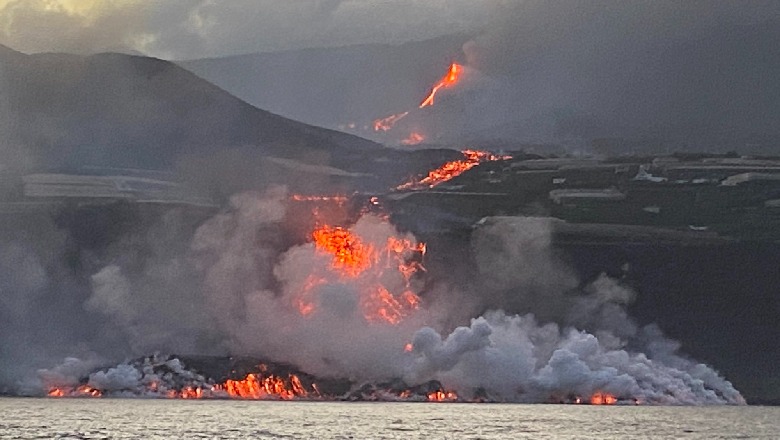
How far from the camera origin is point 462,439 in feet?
646

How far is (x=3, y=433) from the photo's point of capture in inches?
7643

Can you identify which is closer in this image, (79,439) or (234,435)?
(79,439)

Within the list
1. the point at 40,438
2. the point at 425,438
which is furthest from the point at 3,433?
the point at 425,438

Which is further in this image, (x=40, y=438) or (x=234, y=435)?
(x=234, y=435)

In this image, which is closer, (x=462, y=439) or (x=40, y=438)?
(x=40, y=438)

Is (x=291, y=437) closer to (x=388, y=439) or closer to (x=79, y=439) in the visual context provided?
(x=388, y=439)

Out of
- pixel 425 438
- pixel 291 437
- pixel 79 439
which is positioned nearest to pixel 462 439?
pixel 425 438

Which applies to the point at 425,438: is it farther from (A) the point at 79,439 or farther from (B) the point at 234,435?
(A) the point at 79,439

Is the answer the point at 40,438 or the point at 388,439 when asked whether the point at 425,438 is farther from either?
the point at 40,438

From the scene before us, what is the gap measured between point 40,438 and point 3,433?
16753 millimetres

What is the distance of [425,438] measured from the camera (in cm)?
19938

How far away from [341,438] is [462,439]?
1759 centimetres

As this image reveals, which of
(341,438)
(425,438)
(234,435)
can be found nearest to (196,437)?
(234,435)

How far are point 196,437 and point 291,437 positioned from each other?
14.7 m
